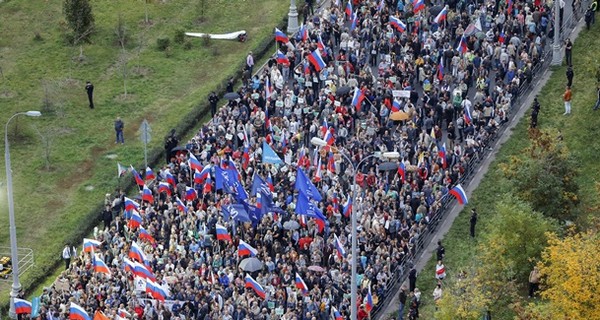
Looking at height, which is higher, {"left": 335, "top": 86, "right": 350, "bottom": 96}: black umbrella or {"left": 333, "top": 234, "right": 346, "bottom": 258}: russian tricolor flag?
{"left": 335, "top": 86, "right": 350, "bottom": 96}: black umbrella

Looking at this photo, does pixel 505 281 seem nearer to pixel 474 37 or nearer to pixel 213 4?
pixel 474 37

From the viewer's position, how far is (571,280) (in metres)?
55.6

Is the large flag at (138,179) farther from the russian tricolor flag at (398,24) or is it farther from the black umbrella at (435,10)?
the black umbrella at (435,10)

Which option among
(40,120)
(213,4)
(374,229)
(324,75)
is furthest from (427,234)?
(213,4)

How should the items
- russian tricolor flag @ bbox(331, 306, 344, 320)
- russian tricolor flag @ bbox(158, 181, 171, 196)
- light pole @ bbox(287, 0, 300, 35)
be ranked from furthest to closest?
light pole @ bbox(287, 0, 300, 35), russian tricolor flag @ bbox(158, 181, 171, 196), russian tricolor flag @ bbox(331, 306, 344, 320)

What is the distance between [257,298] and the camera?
6272cm

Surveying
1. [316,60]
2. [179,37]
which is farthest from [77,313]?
[179,37]

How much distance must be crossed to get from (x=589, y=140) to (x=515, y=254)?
458 inches

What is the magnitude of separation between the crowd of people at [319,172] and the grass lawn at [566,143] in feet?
3.72

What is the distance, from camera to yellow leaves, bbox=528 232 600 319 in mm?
55375

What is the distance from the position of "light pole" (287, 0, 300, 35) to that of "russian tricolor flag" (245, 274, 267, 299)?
25.3 m

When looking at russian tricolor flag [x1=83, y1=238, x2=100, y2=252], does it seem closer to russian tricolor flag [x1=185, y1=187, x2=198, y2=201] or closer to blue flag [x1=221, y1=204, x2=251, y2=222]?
russian tricolor flag [x1=185, y1=187, x2=198, y2=201]

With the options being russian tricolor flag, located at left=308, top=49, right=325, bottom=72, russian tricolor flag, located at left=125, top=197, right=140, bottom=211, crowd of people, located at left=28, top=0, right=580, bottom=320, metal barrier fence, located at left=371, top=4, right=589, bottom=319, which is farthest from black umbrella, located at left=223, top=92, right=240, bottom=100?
metal barrier fence, located at left=371, top=4, right=589, bottom=319

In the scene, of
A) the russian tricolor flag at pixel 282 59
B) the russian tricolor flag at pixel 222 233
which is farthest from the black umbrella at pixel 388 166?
the russian tricolor flag at pixel 282 59
